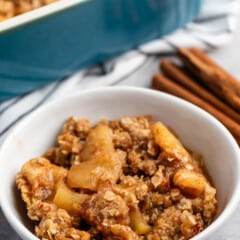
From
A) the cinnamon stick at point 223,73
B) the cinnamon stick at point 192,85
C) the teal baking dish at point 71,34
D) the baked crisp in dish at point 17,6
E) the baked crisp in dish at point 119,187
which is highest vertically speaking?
the baked crisp in dish at point 17,6

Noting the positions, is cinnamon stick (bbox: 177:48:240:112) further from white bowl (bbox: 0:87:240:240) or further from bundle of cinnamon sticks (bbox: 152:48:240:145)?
white bowl (bbox: 0:87:240:240)

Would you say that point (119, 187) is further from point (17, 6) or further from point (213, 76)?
point (17, 6)

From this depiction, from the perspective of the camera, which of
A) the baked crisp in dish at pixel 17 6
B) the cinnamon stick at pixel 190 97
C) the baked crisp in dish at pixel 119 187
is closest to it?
the baked crisp in dish at pixel 119 187

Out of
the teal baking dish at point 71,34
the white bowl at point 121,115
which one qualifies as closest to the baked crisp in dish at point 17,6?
the teal baking dish at point 71,34

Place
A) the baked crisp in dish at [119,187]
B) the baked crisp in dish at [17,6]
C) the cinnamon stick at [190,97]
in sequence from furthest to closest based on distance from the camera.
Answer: the baked crisp in dish at [17,6]
the cinnamon stick at [190,97]
the baked crisp in dish at [119,187]

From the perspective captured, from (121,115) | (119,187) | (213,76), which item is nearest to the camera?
(119,187)

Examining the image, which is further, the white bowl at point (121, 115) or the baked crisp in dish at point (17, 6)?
the baked crisp in dish at point (17, 6)

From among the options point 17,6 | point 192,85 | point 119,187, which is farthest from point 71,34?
point 119,187

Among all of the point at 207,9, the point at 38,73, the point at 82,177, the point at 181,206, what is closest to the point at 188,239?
the point at 181,206

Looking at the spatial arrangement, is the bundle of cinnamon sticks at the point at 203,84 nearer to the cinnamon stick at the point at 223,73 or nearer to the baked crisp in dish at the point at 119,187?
the cinnamon stick at the point at 223,73
